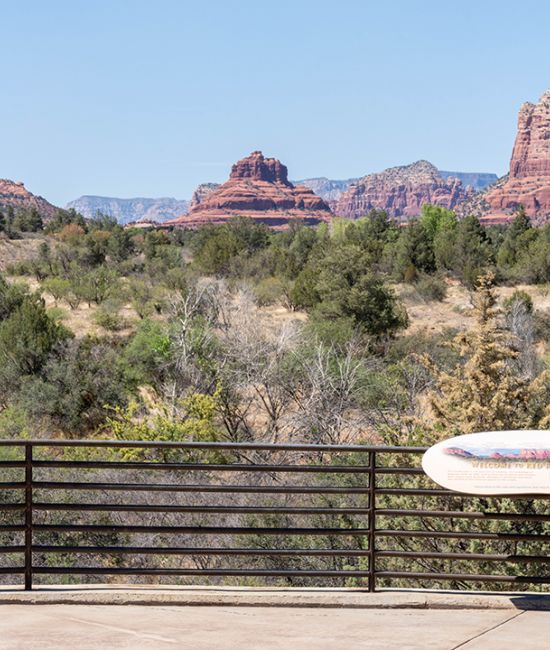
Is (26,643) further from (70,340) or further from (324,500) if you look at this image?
(70,340)

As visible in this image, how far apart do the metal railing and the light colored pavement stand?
23 centimetres

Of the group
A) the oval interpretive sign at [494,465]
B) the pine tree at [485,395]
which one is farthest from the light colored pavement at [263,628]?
the pine tree at [485,395]

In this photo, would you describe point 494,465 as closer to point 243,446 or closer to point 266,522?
point 243,446

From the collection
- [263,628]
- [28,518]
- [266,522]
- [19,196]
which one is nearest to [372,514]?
[263,628]

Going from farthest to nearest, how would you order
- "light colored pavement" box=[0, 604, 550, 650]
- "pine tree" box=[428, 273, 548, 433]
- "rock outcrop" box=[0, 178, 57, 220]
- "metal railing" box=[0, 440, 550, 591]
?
"rock outcrop" box=[0, 178, 57, 220] < "pine tree" box=[428, 273, 548, 433] < "metal railing" box=[0, 440, 550, 591] < "light colored pavement" box=[0, 604, 550, 650]

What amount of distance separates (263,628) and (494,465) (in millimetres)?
1528

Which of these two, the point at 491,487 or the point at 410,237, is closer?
the point at 491,487

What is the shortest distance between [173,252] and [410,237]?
45.3ft

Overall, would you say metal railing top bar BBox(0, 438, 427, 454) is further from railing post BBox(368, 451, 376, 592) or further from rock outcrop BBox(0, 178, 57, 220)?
rock outcrop BBox(0, 178, 57, 220)

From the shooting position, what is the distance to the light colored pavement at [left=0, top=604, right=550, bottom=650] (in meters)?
5.33

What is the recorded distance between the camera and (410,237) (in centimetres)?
5456

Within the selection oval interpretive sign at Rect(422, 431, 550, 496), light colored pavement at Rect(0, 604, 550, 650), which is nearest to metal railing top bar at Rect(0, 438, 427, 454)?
oval interpretive sign at Rect(422, 431, 550, 496)

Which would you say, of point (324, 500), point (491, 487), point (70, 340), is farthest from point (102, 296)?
point (491, 487)

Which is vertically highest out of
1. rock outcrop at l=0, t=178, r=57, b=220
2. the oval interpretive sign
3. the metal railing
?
rock outcrop at l=0, t=178, r=57, b=220
